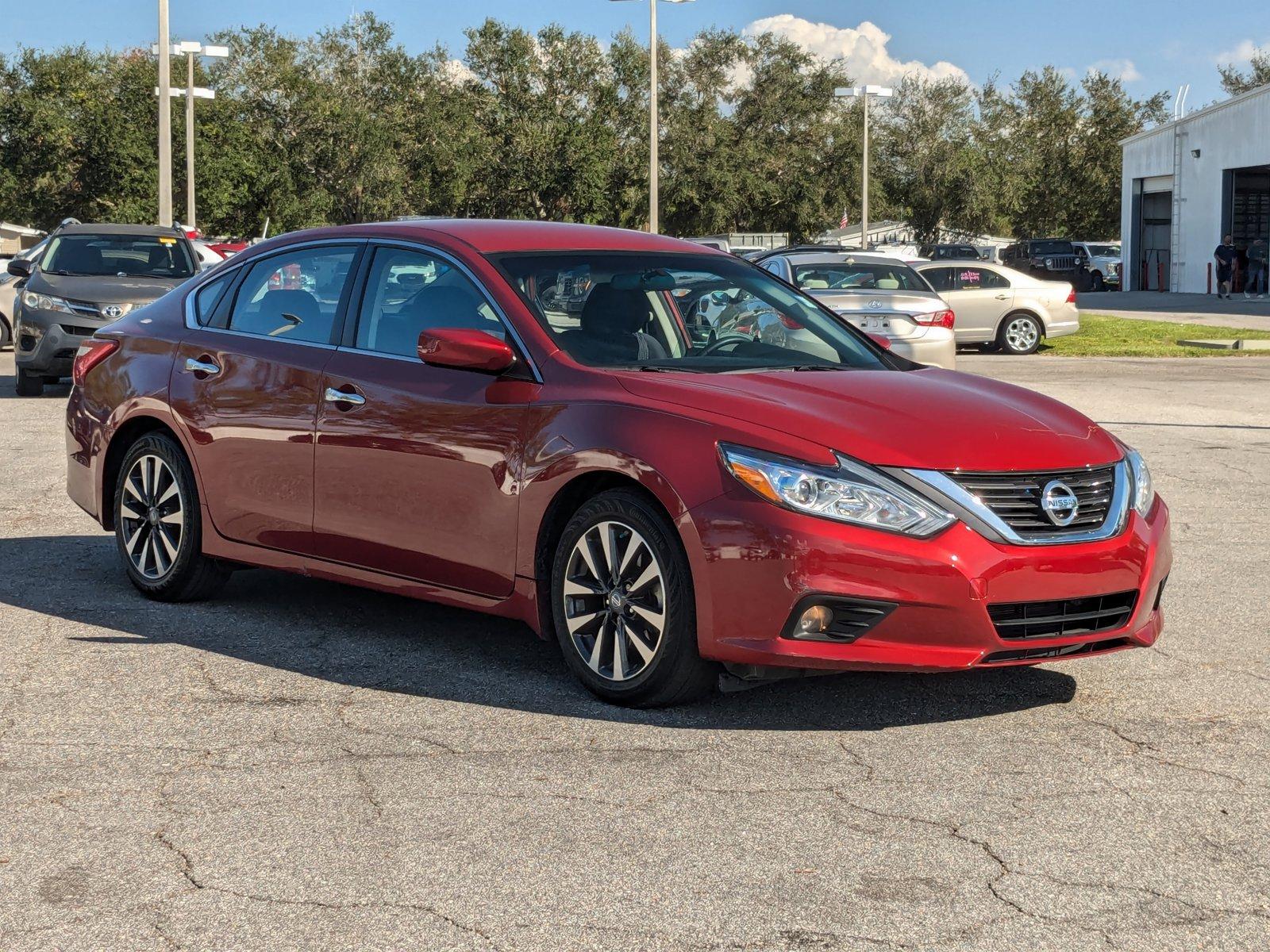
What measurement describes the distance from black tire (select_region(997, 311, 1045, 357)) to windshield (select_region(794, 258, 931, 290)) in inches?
203

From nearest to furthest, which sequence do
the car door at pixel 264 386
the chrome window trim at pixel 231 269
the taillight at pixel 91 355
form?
the car door at pixel 264 386
the chrome window trim at pixel 231 269
the taillight at pixel 91 355

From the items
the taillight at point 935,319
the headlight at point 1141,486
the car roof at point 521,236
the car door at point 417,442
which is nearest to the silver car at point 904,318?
the taillight at point 935,319

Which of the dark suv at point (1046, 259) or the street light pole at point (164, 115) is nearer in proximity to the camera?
the street light pole at point (164, 115)

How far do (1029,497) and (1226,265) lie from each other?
4224cm

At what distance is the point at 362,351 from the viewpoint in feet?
20.8

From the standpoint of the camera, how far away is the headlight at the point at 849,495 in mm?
4984

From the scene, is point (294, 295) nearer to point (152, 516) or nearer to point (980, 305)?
point (152, 516)

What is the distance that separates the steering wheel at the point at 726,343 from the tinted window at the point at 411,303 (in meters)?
0.73

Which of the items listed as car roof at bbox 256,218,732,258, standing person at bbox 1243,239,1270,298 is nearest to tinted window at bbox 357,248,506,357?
car roof at bbox 256,218,732,258

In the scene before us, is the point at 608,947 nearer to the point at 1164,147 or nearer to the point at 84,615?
the point at 84,615

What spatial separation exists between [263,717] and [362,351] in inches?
60.6

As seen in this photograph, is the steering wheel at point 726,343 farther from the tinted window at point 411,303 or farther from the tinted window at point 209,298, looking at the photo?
the tinted window at point 209,298

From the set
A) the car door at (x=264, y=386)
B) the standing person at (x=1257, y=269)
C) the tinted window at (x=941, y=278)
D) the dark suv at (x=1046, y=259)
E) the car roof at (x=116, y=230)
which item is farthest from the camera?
the dark suv at (x=1046, y=259)

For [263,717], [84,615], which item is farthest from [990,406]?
[84,615]
